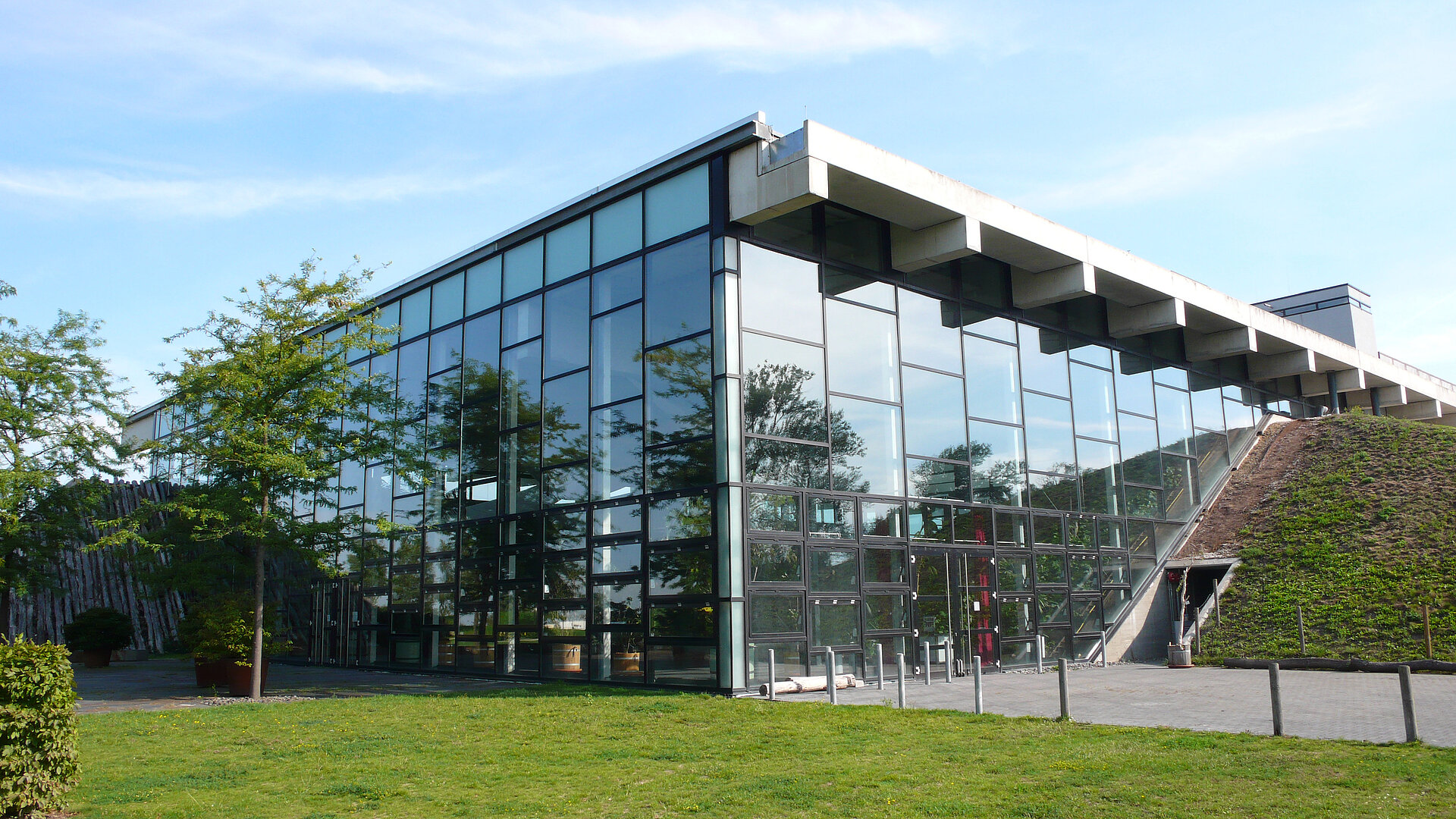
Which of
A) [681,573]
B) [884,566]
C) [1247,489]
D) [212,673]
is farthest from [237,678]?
[1247,489]

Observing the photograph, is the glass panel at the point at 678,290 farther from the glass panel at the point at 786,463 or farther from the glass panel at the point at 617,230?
the glass panel at the point at 786,463

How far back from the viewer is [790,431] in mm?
17875

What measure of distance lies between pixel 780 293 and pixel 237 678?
12.8m

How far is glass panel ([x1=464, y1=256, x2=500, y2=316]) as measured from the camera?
912 inches

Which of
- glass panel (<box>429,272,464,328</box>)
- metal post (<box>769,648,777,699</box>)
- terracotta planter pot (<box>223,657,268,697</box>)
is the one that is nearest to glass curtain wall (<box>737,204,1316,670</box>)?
metal post (<box>769,648,777,699</box>)

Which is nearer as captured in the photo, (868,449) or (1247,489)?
(868,449)

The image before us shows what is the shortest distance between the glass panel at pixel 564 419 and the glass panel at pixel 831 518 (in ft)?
15.9

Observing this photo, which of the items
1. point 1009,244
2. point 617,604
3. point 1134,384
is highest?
point 1009,244

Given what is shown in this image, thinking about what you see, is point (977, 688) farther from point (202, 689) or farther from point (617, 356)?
point (202, 689)

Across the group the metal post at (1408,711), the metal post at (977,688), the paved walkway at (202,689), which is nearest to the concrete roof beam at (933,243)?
the metal post at (977,688)

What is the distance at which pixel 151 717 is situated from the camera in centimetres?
1472

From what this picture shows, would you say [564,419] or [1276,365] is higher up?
[1276,365]

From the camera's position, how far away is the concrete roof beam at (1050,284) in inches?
893

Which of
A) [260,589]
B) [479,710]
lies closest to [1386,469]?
[479,710]
